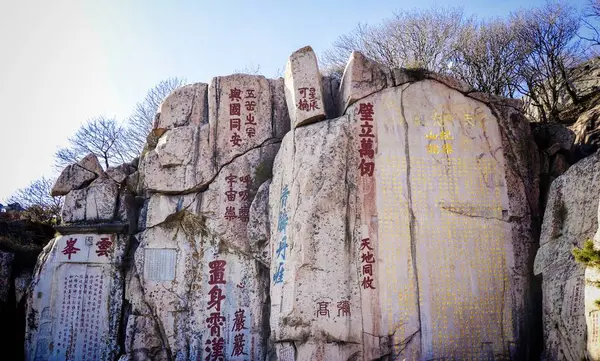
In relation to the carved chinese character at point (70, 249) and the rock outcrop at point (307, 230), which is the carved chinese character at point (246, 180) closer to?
the rock outcrop at point (307, 230)

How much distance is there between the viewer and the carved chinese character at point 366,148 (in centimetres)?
980

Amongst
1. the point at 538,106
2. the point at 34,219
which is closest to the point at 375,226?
the point at 538,106

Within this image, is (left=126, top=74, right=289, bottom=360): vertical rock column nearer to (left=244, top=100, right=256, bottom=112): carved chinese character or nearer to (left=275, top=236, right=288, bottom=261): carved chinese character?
(left=244, top=100, right=256, bottom=112): carved chinese character

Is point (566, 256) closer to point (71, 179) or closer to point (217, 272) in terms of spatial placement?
point (217, 272)

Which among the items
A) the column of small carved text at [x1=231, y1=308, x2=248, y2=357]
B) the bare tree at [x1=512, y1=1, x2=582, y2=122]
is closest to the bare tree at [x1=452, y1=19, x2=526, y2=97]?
the bare tree at [x1=512, y1=1, x2=582, y2=122]

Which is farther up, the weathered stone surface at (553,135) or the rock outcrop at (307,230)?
the weathered stone surface at (553,135)

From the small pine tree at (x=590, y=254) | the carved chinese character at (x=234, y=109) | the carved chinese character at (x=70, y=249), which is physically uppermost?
the carved chinese character at (x=234, y=109)

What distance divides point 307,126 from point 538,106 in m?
6.06

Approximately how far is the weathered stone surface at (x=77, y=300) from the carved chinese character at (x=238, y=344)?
2079 mm

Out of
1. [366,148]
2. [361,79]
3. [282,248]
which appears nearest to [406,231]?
[366,148]

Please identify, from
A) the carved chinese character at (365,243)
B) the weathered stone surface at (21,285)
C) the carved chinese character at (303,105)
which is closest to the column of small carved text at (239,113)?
the carved chinese character at (303,105)

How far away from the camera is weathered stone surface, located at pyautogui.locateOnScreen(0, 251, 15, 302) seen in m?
11.1

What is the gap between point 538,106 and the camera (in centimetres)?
1330

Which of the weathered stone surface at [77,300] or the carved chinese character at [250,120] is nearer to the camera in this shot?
the weathered stone surface at [77,300]
